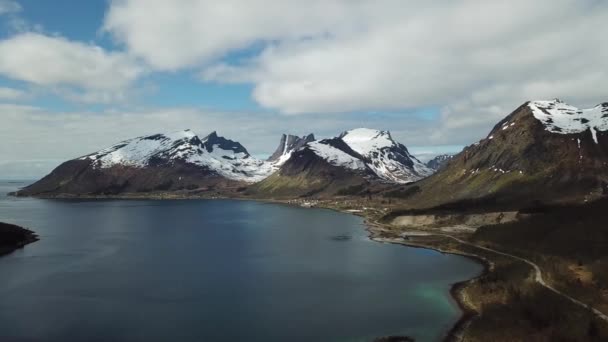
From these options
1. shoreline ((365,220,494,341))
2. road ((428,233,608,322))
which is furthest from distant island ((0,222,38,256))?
road ((428,233,608,322))

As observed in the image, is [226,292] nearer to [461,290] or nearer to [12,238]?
[461,290]

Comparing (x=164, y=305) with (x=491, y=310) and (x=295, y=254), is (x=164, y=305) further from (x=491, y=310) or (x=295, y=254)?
(x=295, y=254)

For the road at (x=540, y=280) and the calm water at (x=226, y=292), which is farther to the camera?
the calm water at (x=226, y=292)

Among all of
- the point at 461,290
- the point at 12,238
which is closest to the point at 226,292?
the point at 461,290

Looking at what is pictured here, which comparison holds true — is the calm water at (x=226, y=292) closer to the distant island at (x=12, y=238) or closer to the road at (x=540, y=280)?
the distant island at (x=12, y=238)

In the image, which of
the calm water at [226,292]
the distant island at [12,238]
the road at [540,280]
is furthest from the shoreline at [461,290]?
the distant island at [12,238]

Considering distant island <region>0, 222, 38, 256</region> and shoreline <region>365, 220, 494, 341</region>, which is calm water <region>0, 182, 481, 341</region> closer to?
shoreline <region>365, 220, 494, 341</region>
